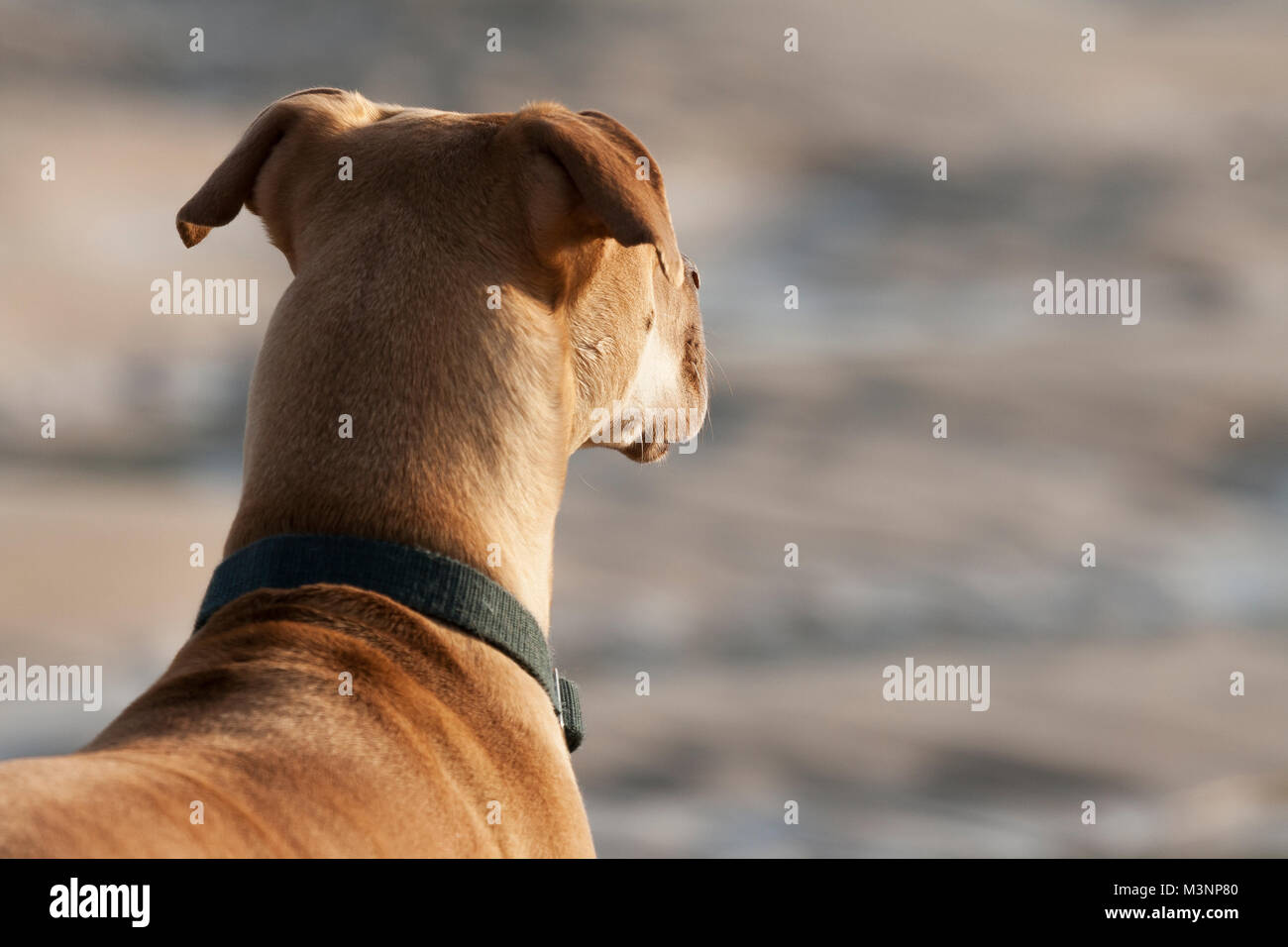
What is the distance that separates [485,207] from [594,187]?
0.80ft

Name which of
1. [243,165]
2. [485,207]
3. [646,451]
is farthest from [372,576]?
[646,451]

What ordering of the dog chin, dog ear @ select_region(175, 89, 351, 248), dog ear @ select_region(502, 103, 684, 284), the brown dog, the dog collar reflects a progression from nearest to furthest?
1. the brown dog
2. the dog collar
3. dog ear @ select_region(502, 103, 684, 284)
4. dog ear @ select_region(175, 89, 351, 248)
5. the dog chin

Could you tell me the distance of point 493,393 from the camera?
2.50 meters

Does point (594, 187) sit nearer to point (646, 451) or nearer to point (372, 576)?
point (372, 576)

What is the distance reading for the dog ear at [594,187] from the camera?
2.43 metres

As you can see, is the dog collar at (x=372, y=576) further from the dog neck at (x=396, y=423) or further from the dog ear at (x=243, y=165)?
the dog ear at (x=243, y=165)

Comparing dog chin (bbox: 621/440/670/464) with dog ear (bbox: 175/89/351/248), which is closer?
dog ear (bbox: 175/89/351/248)

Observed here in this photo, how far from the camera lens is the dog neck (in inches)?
93.3

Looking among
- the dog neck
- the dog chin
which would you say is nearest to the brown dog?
the dog neck

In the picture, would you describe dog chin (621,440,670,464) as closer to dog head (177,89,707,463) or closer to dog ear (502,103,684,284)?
dog head (177,89,707,463)

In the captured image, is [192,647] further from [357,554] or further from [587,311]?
[587,311]

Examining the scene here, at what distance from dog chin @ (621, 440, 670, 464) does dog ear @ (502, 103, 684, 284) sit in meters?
0.73
